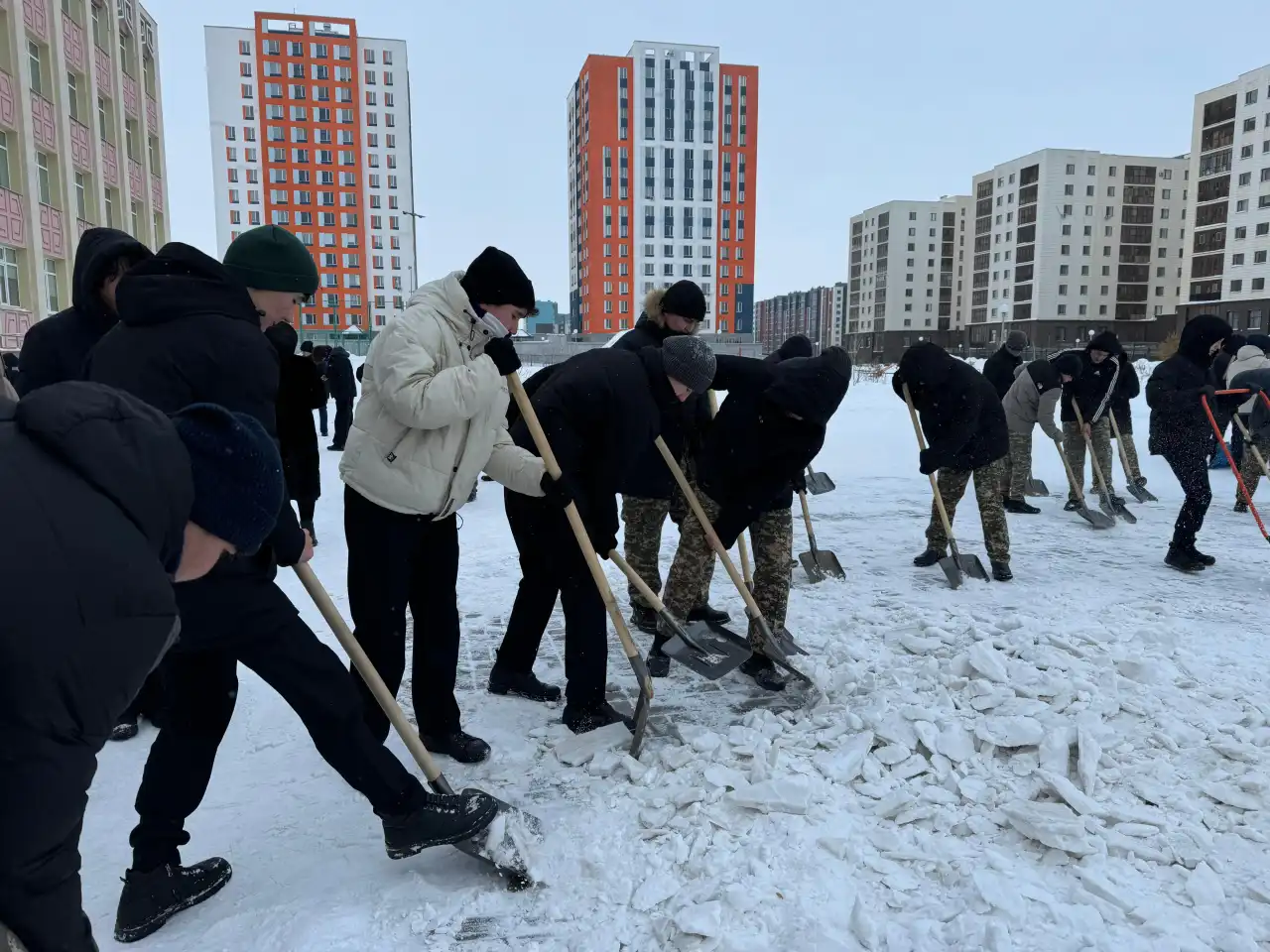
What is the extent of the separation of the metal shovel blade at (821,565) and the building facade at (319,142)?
220 ft

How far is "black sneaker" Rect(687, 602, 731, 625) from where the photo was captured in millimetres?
4672

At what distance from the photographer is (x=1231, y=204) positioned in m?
51.1

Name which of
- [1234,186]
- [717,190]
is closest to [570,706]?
[1234,186]

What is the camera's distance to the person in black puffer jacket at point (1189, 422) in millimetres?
5957

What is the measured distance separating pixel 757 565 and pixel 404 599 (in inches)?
75.5

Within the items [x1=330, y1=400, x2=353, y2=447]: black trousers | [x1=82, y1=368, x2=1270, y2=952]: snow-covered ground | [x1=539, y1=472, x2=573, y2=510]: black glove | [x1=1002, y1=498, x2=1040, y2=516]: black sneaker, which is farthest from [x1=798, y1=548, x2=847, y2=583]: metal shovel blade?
[x1=330, y1=400, x2=353, y2=447]: black trousers

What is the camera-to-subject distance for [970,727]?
3328 mm

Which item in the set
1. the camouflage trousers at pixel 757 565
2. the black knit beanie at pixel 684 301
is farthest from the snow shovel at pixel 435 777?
the black knit beanie at pixel 684 301

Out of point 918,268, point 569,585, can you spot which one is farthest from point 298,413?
point 918,268

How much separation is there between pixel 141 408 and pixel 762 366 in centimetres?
322

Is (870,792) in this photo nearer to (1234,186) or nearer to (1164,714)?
(1164,714)

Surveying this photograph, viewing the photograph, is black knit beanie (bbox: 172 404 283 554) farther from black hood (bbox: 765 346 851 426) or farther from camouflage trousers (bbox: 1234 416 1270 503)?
camouflage trousers (bbox: 1234 416 1270 503)

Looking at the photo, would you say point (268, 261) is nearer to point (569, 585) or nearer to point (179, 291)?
point (179, 291)

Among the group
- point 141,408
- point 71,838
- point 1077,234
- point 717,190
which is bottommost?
point 71,838
